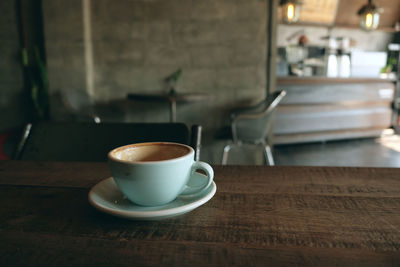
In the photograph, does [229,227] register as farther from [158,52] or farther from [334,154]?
[334,154]

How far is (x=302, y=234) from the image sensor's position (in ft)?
1.32

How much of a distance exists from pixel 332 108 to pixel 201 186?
443 centimetres

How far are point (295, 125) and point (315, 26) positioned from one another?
→ 2.53 meters

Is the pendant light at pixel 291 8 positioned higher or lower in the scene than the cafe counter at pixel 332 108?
higher

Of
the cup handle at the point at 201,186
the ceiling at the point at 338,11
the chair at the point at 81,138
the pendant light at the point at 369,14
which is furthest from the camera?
the ceiling at the point at 338,11

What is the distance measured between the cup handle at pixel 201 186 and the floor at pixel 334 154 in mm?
2774

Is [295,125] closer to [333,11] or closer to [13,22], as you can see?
[333,11]

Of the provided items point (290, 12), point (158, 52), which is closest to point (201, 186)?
point (158, 52)

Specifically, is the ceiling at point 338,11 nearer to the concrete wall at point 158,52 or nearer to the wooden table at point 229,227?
the concrete wall at point 158,52

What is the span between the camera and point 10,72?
128 inches

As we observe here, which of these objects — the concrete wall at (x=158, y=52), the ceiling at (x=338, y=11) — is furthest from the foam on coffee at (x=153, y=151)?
the ceiling at (x=338, y=11)

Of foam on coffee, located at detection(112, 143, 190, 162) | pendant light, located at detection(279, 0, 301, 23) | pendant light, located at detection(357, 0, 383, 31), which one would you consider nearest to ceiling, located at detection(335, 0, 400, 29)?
pendant light, located at detection(357, 0, 383, 31)

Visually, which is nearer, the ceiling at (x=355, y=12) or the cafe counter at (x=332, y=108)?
the cafe counter at (x=332, y=108)

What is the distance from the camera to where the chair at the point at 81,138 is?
3.25ft
